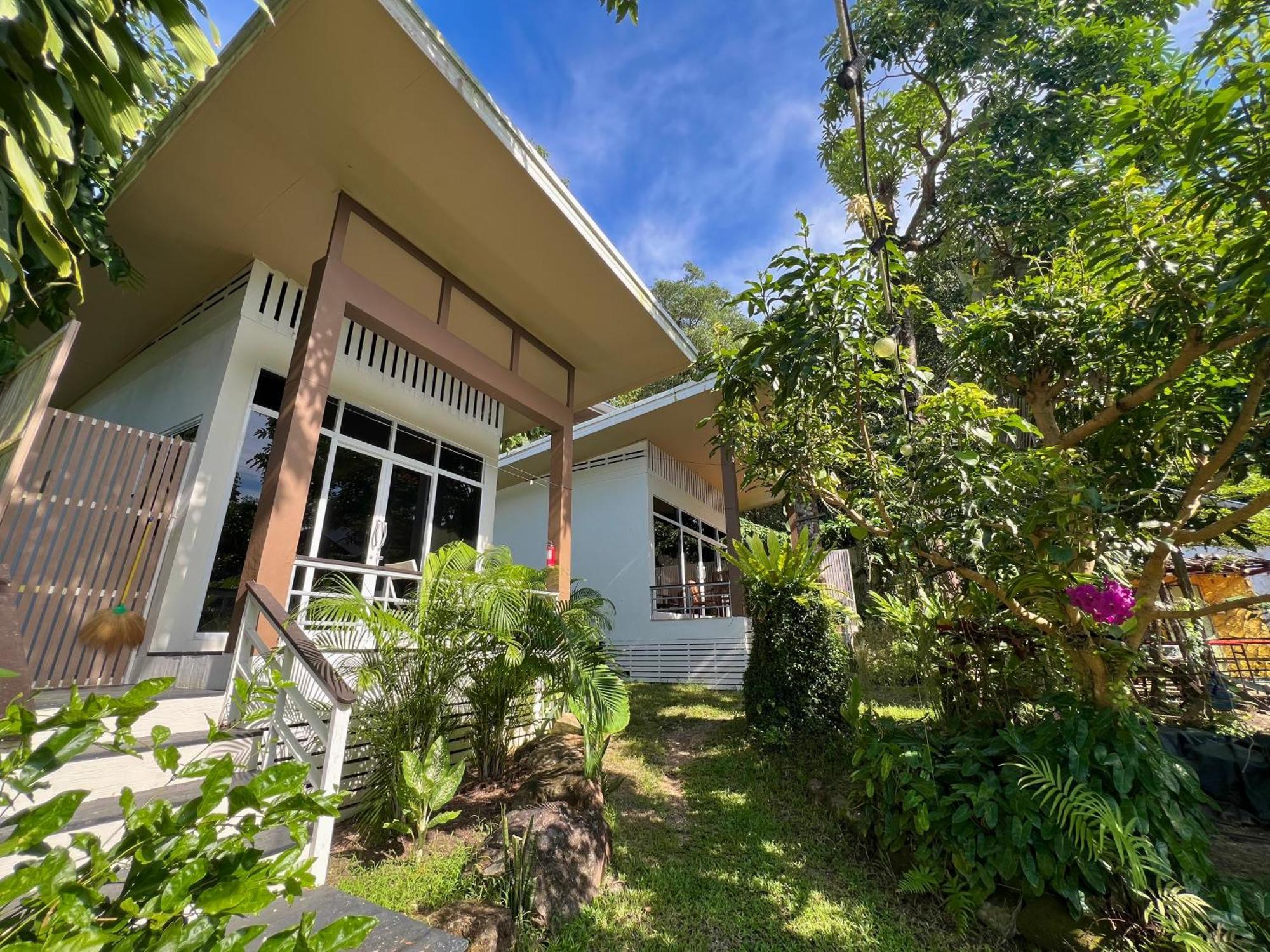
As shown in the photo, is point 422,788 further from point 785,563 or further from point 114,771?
point 785,563

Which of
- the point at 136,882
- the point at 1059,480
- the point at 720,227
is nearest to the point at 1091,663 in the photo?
the point at 1059,480

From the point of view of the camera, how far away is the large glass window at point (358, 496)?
5.03 metres

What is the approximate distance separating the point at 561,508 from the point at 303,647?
3.86 metres

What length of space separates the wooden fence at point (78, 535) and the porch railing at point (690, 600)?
7114mm

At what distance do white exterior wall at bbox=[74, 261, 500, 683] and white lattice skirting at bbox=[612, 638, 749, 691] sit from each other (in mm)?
4050

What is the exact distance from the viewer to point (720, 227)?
27.6 feet

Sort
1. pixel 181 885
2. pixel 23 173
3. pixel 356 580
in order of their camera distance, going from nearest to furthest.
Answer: pixel 181 885, pixel 23 173, pixel 356 580

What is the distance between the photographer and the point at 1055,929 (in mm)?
2699

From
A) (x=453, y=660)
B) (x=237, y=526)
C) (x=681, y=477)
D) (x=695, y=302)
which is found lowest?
(x=453, y=660)

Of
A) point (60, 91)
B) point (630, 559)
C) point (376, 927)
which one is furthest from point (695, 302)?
point (376, 927)

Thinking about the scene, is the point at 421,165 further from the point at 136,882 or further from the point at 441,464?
the point at 136,882

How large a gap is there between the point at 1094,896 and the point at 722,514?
449 inches

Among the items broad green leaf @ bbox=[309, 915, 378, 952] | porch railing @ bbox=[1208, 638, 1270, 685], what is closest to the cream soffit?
broad green leaf @ bbox=[309, 915, 378, 952]

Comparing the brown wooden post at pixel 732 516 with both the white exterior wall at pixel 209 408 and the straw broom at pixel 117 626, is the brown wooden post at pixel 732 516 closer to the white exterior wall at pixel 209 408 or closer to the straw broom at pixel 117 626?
the white exterior wall at pixel 209 408
